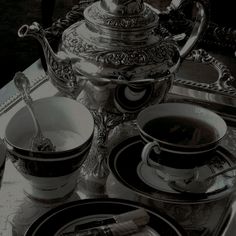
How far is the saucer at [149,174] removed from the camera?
1.90 ft

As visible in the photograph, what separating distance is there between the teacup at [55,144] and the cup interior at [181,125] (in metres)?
0.07

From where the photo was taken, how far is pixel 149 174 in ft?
2.02

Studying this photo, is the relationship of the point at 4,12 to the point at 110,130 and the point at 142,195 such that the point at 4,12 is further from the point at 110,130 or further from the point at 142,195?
the point at 142,195

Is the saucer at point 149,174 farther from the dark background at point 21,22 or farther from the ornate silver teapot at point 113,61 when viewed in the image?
the dark background at point 21,22

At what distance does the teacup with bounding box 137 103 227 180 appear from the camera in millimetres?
564

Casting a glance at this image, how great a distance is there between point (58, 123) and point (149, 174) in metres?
0.12

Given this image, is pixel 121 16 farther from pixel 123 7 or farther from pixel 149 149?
pixel 149 149

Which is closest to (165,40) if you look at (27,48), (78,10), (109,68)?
(109,68)

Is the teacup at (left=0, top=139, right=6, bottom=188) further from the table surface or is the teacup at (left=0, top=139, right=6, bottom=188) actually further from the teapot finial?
the teapot finial

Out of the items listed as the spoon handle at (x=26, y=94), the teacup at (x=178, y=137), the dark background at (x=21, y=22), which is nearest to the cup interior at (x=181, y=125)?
the teacup at (x=178, y=137)

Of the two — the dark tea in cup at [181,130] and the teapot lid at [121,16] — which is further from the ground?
the teapot lid at [121,16]

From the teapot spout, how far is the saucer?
0.30 ft

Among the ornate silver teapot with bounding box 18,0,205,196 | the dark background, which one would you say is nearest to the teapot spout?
the ornate silver teapot with bounding box 18,0,205,196

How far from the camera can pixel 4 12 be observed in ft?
6.53
